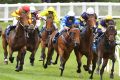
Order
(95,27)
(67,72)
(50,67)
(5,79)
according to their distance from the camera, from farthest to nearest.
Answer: (50,67) → (67,72) → (95,27) → (5,79)

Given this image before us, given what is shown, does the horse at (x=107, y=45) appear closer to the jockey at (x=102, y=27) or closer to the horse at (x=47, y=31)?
Answer: the jockey at (x=102, y=27)

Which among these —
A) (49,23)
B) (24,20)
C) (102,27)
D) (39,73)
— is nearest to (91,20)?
(102,27)

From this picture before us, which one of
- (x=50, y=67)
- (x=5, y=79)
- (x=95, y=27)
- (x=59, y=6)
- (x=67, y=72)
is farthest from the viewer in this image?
(x=59, y=6)

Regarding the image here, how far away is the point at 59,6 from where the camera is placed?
44719 mm

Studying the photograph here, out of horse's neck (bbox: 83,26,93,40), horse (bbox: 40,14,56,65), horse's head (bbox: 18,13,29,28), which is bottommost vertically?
horse (bbox: 40,14,56,65)

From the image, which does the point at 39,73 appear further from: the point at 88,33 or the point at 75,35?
the point at 88,33

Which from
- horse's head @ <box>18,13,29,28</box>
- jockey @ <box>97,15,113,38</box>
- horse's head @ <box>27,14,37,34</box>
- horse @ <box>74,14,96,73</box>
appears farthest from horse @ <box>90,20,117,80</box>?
horse's head @ <box>27,14,37,34</box>

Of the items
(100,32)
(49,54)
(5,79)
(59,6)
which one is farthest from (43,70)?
(59,6)

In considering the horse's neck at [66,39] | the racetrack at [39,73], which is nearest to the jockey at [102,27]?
the horse's neck at [66,39]

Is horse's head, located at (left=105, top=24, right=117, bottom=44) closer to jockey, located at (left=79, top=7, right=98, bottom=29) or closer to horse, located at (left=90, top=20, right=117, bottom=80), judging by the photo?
horse, located at (left=90, top=20, right=117, bottom=80)

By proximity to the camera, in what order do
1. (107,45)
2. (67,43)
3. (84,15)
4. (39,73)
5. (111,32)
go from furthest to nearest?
(39,73) < (67,43) < (84,15) < (107,45) < (111,32)

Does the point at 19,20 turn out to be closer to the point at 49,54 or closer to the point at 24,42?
the point at 24,42

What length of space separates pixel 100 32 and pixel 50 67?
12.0 ft

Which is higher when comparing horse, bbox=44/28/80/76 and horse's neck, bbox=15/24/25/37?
horse's neck, bbox=15/24/25/37
